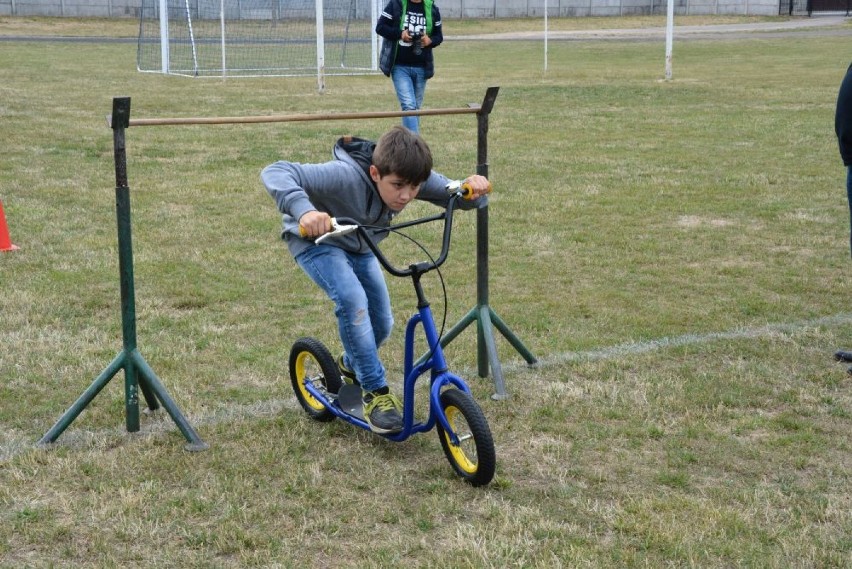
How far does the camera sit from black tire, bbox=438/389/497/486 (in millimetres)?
4160

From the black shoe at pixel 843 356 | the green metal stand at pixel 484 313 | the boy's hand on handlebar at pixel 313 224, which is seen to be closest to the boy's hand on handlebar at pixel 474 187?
the green metal stand at pixel 484 313

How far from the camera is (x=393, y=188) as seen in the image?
4430 millimetres

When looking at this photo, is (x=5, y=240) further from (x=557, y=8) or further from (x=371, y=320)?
(x=557, y=8)

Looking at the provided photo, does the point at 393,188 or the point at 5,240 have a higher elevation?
the point at 393,188

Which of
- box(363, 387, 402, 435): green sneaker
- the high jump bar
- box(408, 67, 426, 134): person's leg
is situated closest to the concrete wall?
box(408, 67, 426, 134): person's leg

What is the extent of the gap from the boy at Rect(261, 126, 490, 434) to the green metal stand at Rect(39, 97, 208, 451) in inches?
25.4

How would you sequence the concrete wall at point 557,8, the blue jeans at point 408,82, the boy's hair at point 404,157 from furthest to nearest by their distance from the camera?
the concrete wall at point 557,8, the blue jeans at point 408,82, the boy's hair at point 404,157

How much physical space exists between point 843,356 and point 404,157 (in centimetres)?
292

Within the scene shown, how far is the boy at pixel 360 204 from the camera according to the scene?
4.36 metres

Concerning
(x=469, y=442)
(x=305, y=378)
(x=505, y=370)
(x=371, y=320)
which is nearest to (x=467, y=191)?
(x=371, y=320)

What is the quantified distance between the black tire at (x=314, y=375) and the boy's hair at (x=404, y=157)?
1103mm

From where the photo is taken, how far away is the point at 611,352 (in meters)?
6.06

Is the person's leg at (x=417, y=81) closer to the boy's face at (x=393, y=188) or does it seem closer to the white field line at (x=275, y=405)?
the white field line at (x=275, y=405)

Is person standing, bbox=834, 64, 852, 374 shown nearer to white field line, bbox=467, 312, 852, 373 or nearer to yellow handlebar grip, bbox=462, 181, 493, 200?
white field line, bbox=467, 312, 852, 373
